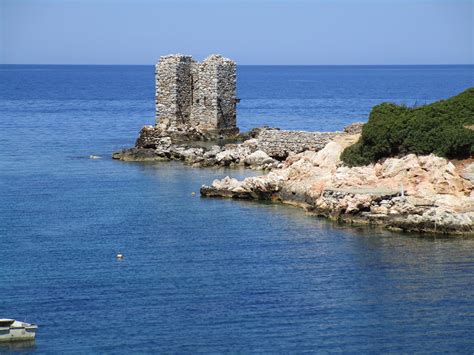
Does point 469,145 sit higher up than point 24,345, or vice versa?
point 469,145

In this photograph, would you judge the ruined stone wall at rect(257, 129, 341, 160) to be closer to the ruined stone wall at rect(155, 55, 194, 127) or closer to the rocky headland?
the rocky headland

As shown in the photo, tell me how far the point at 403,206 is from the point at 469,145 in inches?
158

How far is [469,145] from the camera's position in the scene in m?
36.3

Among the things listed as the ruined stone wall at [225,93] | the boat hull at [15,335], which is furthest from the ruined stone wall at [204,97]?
the boat hull at [15,335]

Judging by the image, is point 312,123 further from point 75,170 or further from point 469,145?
point 469,145

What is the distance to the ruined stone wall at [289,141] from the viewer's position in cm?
4616

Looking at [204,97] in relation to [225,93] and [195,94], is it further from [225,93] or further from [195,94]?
[225,93]

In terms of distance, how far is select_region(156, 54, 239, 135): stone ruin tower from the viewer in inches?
2158

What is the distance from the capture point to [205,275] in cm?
2792

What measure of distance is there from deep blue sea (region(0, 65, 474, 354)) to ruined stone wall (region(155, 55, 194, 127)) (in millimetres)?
9806

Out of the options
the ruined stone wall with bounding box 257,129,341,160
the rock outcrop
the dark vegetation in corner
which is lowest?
the rock outcrop

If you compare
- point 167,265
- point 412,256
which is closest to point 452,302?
point 412,256

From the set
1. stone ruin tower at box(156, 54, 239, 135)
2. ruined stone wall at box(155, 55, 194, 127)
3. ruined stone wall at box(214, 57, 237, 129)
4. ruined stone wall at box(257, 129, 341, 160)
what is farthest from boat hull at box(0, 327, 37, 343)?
ruined stone wall at box(214, 57, 237, 129)

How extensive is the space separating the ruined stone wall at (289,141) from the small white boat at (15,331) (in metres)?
24.7
